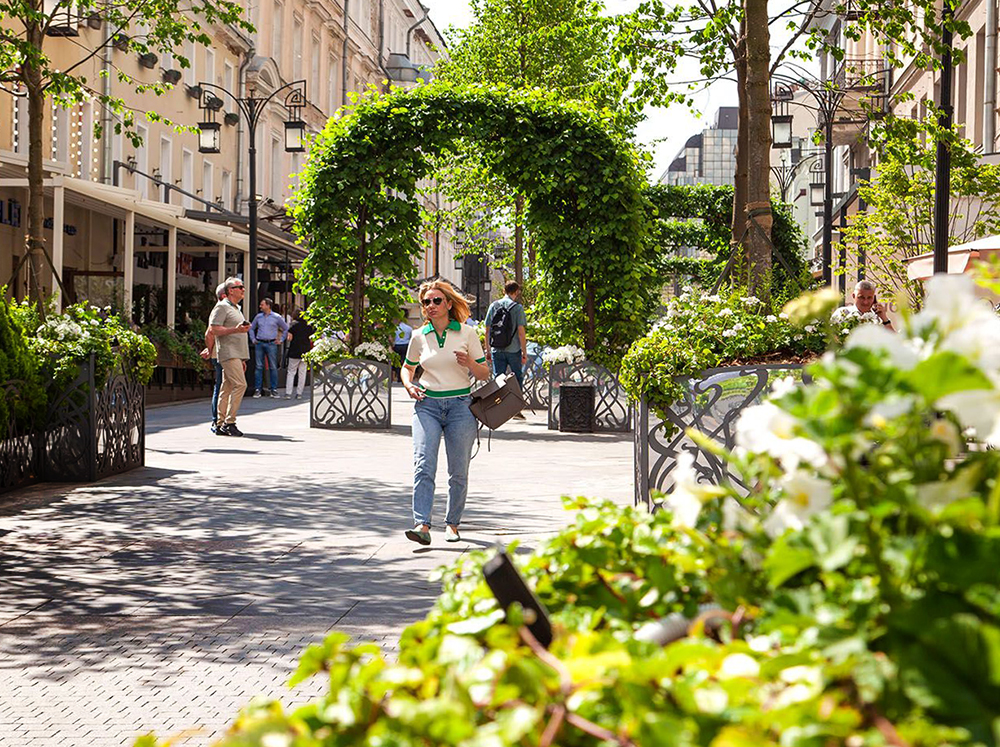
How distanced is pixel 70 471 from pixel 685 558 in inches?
420

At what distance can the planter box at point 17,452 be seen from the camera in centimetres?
1091

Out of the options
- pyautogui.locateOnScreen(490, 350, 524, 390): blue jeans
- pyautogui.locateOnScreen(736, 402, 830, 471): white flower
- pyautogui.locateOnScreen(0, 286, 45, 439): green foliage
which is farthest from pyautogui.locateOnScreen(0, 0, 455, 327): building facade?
pyautogui.locateOnScreen(736, 402, 830, 471): white flower

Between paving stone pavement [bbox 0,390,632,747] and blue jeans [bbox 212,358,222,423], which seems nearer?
paving stone pavement [bbox 0,390,632,747]

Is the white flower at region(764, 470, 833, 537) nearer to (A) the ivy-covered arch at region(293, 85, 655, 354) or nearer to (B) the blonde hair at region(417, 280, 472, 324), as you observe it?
(B) the blonde hair at region(417, 280, 472, 324)

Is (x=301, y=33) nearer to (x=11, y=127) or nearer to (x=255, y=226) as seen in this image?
(x=255, y=226)

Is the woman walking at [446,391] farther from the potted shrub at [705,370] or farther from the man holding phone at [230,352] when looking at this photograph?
the man holding phone at [230,352]

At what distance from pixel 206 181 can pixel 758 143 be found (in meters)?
29.7

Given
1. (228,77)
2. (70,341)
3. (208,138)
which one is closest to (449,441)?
(70,341)

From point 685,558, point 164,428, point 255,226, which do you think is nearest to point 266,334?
point 255,226

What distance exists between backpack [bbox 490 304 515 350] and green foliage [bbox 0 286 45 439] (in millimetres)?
8996

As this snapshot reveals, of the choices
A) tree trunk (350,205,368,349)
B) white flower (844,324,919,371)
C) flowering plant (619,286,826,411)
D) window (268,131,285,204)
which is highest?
window (268,131,285,204)

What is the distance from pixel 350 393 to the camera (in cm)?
1925

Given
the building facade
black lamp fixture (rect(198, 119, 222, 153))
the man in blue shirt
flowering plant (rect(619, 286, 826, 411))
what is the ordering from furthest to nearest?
black lamp fixture (rect(198, 119, 222, 153)) → the man in blue shirt → the building facade → flowering plant (rect(619, 286, 826, 411))

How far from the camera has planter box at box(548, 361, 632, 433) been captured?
18891 mm
